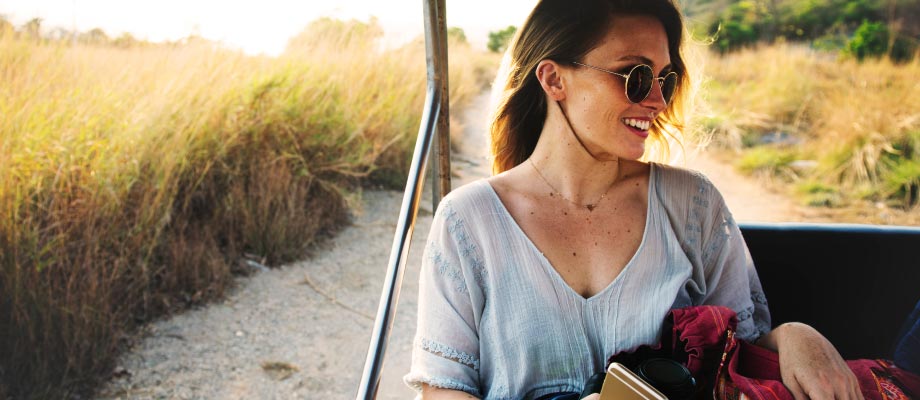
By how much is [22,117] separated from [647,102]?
2.60m

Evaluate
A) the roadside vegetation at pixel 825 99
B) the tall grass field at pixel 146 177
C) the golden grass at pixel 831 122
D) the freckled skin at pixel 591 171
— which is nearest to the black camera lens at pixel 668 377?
the freckled skin at pixel 591 171

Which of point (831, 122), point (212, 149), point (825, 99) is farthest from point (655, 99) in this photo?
point (825, 99)

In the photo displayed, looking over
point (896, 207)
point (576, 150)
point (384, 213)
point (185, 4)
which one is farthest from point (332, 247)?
point (896, 207)

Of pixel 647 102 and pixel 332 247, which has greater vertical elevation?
pixel 647 102

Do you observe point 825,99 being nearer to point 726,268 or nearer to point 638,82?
point 726,268

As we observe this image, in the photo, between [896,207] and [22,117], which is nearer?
[22,117]

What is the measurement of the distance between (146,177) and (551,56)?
260 centimetres

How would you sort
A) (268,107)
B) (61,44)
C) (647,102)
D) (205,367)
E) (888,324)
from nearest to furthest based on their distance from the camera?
1. (647,102)
2. (888,324)
3. (205,367)
4. (61,44)
5. (268,107)

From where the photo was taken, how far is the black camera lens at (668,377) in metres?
1.10

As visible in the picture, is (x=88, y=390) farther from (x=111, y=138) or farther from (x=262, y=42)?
(x=262, y=42)

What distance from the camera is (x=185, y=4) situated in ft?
14.3

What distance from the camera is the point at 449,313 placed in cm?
137

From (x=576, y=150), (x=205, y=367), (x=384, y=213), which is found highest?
(x=576, y=150)

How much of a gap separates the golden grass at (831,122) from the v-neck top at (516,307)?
3.79 metres
